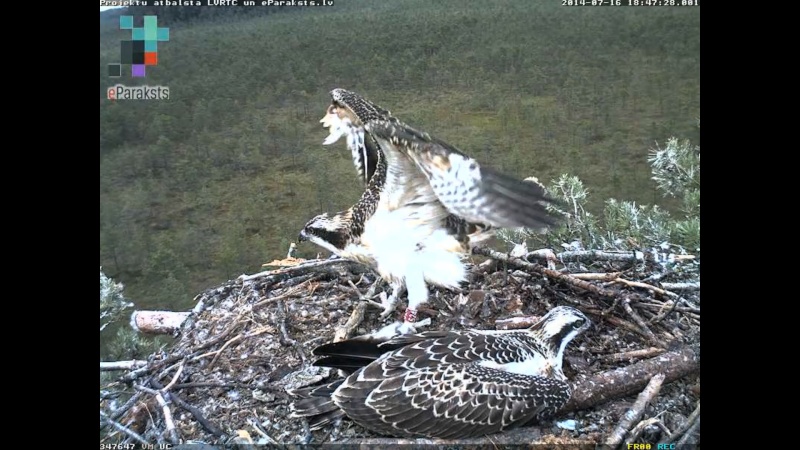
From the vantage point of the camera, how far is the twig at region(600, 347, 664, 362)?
3.18 meters

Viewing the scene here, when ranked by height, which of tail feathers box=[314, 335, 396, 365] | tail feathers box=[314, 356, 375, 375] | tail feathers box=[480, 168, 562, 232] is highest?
tail feathers box=[480, 168, 562, 232]

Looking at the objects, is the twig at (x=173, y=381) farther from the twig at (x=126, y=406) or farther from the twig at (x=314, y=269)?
the twig at (x=314, y=269)

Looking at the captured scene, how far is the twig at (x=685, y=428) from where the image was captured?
308 cm

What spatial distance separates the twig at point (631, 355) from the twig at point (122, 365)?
2406mm

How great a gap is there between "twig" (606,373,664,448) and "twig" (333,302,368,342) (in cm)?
137

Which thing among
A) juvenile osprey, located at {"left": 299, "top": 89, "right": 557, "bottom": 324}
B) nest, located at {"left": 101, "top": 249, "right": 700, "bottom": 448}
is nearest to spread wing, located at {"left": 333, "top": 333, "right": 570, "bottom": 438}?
nest, located at {"left": 101, "top": 249, "right": 700, "bottom": 448}

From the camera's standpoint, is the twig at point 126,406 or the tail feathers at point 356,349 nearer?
the tail feathers at point 356,349

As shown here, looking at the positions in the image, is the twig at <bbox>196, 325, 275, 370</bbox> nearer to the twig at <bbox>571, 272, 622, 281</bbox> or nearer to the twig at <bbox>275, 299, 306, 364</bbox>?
the twig at <bbox>275, 299, 306, 364</bbox>

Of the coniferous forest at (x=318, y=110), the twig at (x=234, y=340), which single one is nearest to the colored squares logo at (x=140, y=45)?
the coniferous forest at (x=318, y=110)

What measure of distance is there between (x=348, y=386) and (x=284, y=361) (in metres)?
0.45

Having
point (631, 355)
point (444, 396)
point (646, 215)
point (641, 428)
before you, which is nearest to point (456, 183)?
point (444, 396)

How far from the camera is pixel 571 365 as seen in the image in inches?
126

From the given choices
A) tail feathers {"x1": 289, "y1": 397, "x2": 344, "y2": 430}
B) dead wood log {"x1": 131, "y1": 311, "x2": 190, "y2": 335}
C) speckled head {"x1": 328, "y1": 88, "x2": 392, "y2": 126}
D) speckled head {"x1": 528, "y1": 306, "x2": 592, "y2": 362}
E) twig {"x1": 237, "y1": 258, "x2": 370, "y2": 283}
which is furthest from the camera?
twig {"x1": 237, "y1": 258, "x2": 370, "y2": 283}

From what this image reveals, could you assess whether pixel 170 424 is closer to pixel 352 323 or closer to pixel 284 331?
pixel 284 331
